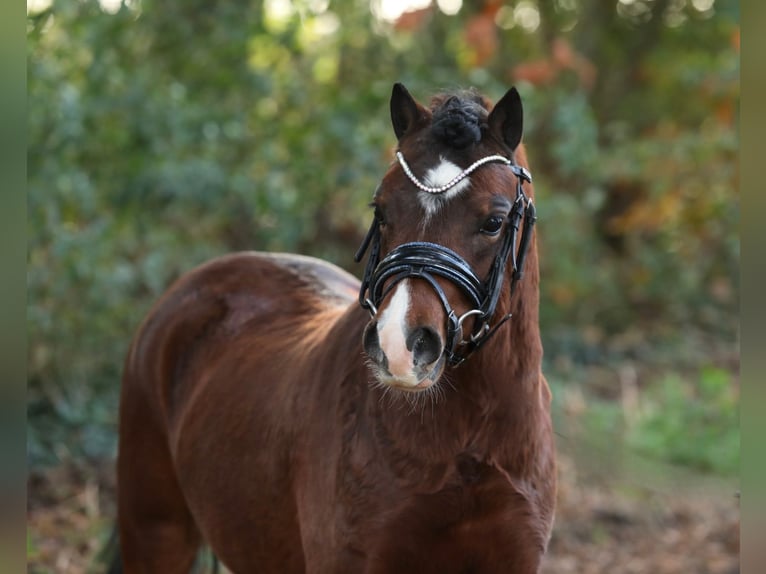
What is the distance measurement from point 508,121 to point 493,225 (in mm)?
320

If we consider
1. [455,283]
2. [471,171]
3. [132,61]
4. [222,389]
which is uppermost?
[132,61]

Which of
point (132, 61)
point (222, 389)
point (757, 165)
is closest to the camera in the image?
point (757, 165)

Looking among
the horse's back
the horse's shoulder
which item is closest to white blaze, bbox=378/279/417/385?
the horse's back

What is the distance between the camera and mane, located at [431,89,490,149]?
240 centimetres

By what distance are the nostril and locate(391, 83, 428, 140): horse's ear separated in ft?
2.20

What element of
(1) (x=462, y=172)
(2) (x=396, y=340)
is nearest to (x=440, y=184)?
(1) (x=462, y=172)

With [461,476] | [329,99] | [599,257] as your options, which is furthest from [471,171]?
[599,257]

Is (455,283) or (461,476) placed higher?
(455,283)

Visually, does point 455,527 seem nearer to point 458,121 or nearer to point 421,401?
point 421,401

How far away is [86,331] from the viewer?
6309 mm

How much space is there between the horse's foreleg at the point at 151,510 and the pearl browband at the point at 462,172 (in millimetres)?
1988

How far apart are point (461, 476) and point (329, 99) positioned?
4571 millimetres

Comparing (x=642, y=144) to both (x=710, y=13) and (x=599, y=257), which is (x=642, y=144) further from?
A: (x=710, y=13)

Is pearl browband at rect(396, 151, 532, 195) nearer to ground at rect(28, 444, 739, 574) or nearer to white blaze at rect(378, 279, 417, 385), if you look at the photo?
white blaze at rect(378, 279, 417, 385)
